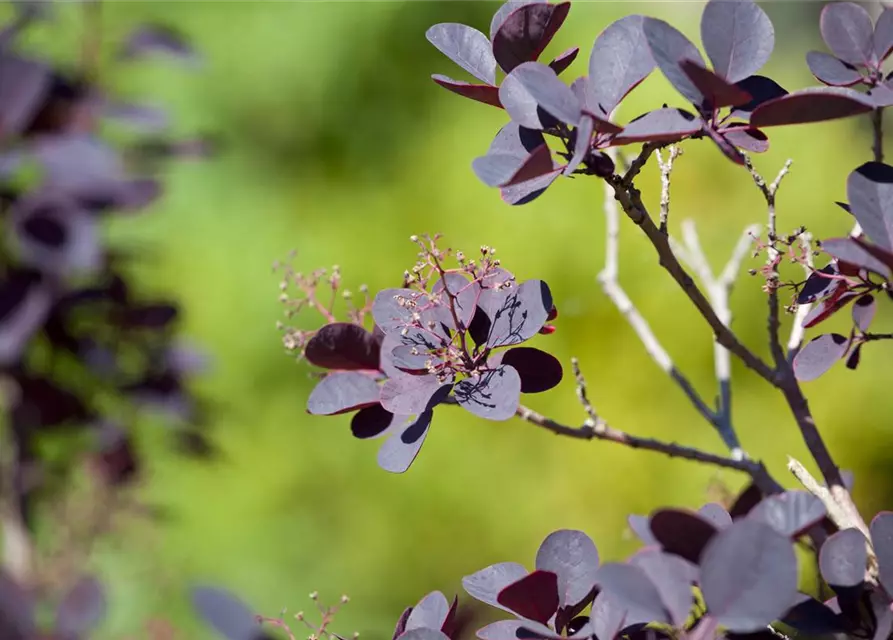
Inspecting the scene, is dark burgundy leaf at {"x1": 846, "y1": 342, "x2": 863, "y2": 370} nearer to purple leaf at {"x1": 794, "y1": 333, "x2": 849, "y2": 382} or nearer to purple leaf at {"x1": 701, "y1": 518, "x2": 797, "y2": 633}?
purple leaf at {"x1": 794, "y1": 333, "x2": 849, "y2": 382}

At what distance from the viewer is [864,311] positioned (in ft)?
1.81

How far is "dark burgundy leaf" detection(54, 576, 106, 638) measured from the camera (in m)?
0.88

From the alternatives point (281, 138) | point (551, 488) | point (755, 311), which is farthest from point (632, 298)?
point (281, 138)

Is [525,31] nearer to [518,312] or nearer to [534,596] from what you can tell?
[518,312]

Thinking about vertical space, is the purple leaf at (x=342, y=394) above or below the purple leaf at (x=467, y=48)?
below

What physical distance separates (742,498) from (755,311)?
109 centimetres

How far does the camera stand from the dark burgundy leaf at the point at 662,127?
426 millimetres

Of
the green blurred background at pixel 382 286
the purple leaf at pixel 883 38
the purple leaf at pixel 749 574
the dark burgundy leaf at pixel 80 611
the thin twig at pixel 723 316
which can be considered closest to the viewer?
the purple leaf at pixel 749 574

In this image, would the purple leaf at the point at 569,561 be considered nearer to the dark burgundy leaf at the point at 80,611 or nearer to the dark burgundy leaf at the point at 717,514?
the dark burgundy leaf at the point at 717,514

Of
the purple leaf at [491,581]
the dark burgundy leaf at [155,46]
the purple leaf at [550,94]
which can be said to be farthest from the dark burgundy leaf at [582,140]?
the dark burgundy leaf at [155,46]

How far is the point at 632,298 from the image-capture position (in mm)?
1767

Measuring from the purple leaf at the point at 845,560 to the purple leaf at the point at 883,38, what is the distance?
0.32 m

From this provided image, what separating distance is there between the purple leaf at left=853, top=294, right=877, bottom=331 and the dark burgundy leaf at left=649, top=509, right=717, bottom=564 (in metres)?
0.24

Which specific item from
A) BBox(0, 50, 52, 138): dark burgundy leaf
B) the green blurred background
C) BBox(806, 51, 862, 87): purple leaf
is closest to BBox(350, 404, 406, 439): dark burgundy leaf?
BBox(806, 51, 862, 87): purple leaf
